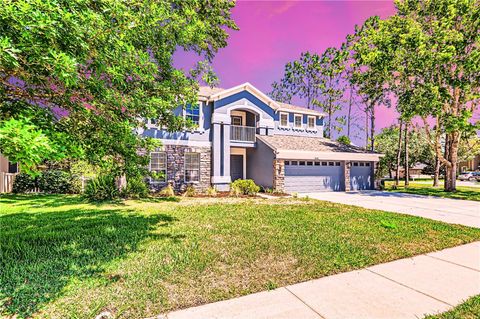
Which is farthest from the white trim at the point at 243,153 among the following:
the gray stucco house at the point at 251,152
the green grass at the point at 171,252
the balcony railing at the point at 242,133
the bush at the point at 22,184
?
the bush at the point at 22,184

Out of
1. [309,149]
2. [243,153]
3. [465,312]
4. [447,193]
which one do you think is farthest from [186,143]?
[447,193]

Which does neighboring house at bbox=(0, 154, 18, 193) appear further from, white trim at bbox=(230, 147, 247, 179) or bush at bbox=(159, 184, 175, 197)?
white trim at bbox=(230, 147, 247, 179)

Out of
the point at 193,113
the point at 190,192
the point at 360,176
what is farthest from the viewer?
the point at 360,176

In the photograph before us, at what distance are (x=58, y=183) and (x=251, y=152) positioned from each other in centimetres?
1331

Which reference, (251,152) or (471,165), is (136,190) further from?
(471,165)

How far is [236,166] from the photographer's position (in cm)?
2025

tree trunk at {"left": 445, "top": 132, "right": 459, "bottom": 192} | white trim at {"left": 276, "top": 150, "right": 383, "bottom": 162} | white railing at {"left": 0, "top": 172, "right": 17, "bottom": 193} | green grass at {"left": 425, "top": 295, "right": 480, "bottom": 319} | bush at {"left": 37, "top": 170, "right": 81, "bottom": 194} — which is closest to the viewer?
green grass at {"left": 425, "top": 295, "right": 480, "bottom": 319}

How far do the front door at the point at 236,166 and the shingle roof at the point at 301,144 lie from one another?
2913mm

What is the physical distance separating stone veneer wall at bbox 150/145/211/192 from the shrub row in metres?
4.93

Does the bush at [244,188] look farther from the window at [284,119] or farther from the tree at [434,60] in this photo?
the tree at [434,60]

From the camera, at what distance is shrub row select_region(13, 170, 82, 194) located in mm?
14555

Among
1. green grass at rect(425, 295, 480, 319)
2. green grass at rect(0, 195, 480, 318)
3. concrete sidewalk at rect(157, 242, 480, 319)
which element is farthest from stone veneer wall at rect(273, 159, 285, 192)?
green grass at rect(425, 295, 480, 319)

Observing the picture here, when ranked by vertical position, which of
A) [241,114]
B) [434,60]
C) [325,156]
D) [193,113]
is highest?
[434,60]

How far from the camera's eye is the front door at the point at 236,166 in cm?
2008
